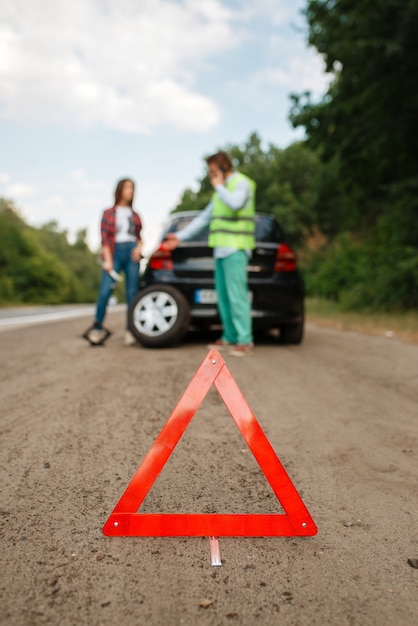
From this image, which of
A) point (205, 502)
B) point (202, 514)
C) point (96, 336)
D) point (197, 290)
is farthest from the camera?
point (96, 336)

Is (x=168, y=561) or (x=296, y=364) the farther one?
(x=296, y=364)

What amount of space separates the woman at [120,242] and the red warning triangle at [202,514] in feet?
16.9

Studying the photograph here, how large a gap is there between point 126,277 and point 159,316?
87 centimetres

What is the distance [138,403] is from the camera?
13.7 ft

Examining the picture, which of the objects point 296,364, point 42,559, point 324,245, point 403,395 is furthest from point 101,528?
point 324,245

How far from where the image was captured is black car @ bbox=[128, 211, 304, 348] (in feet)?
22.3

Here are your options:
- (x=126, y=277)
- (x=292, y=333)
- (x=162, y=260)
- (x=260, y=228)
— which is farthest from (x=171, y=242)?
(x=292, y=333)

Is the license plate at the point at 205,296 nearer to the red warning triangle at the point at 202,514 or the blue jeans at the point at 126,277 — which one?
the blue jeans at the point at 126,277

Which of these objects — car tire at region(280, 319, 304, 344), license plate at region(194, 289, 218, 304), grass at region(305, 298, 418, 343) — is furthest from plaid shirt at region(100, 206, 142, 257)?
grass at region(305, 298, 418, 343)

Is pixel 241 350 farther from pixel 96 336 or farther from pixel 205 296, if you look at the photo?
pixel 96 336

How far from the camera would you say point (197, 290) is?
23.0 ft

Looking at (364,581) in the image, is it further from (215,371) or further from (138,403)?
(138,403)

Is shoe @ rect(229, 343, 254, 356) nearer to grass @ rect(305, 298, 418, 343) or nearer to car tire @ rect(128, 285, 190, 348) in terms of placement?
car tire @ rect(128, 285, 190, 348)

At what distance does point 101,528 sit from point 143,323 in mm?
4669
